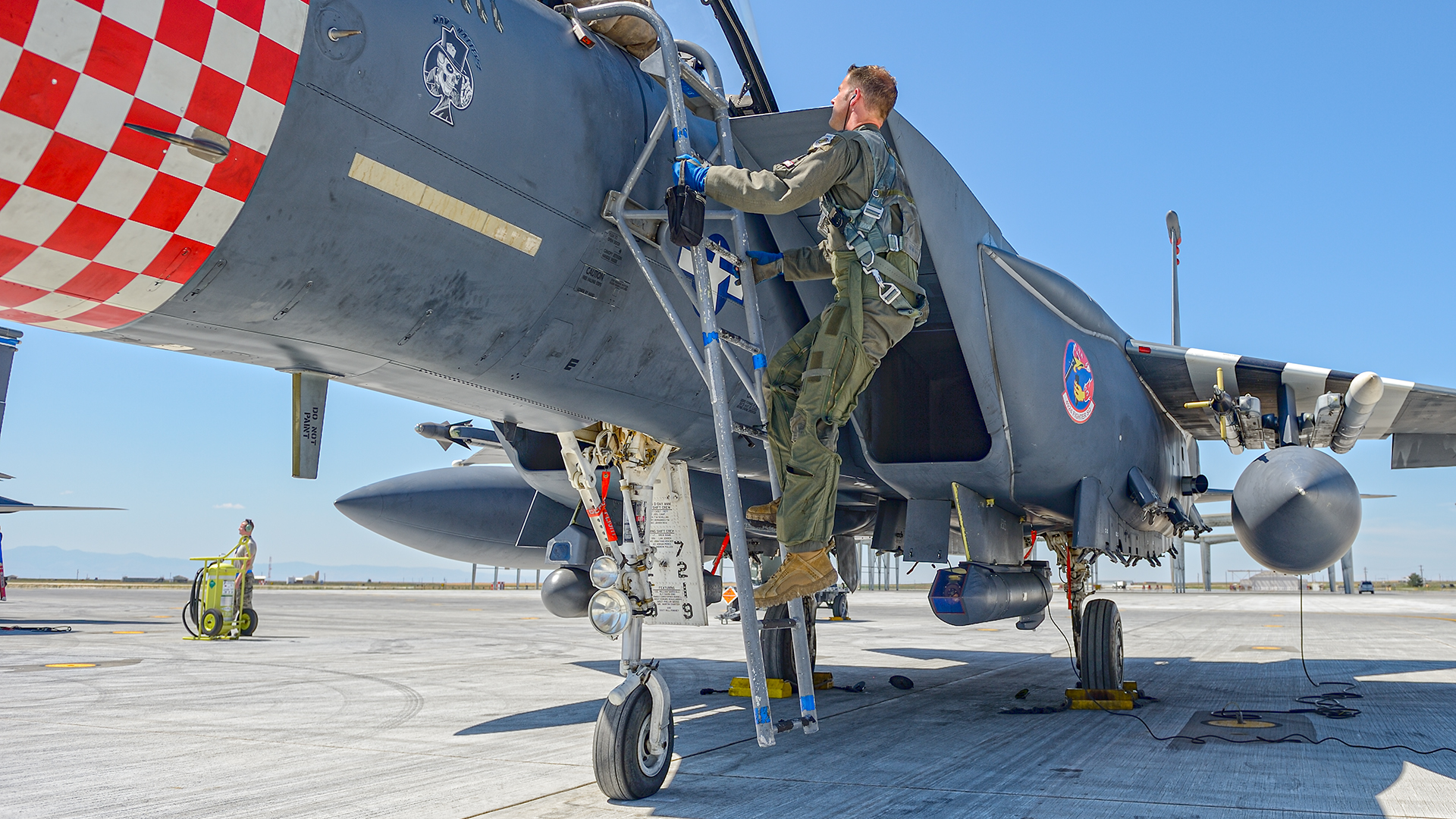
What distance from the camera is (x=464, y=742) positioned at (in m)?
5.15

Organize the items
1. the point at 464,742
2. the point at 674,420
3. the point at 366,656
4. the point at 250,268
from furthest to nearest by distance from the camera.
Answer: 1. the point at 366,656
2. the point at 464,742
3. the point at 674,420
4. the point at 250,268

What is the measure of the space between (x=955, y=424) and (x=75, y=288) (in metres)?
4.73

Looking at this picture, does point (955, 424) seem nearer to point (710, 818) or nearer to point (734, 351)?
point (734, 351)

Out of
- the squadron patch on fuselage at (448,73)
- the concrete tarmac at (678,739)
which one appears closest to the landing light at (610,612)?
the concrete tarmac at (678,739)

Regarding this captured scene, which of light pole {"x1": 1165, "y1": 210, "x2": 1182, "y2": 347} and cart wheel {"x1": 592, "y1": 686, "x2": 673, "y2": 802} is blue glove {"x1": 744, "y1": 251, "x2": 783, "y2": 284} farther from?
light pole {"x1": 1165, "y1": 210, "x2": 1182, "y2": 347}

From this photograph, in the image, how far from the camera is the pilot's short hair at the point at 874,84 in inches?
155

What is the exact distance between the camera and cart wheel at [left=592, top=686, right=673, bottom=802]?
140 inches

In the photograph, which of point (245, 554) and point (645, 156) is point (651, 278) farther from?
point (245, 554)

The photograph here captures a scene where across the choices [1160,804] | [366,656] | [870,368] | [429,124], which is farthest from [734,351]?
[366,656]

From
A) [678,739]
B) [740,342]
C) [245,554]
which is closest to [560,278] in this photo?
[740,342]

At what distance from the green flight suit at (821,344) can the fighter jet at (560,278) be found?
0.53 ft

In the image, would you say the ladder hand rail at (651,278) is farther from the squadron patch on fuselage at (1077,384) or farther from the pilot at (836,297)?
the squadron patch on fuselage at (1077,384)

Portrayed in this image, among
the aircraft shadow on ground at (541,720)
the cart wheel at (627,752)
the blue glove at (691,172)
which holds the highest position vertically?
the blue glove at (691,172)

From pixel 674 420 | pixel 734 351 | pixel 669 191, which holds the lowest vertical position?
pixel 674 420
